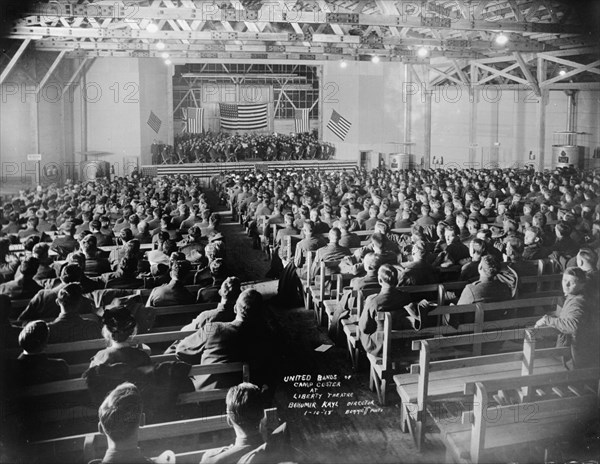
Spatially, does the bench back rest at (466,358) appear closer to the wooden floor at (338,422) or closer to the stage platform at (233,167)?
the wooden floor at (338,422)

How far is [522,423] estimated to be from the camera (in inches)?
141

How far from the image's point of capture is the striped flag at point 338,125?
25.9 m

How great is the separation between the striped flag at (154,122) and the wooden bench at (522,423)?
72.4ft

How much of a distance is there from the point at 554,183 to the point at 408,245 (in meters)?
6.51

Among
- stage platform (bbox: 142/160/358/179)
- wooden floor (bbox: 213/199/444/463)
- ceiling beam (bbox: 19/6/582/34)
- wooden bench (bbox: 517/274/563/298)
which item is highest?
ceiling beam (bbox: 19/6/582/34)

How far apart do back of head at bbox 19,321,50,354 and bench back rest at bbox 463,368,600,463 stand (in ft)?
8.18

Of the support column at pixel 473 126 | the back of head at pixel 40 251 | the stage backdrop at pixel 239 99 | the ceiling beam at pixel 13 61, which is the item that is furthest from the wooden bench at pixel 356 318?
the stage backdrop at pixel 239 99

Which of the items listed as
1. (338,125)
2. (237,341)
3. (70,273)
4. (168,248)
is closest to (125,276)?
(168,248)

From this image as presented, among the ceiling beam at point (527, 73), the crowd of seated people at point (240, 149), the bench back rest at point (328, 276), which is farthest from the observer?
the crowd of seated people at point (240, 149)

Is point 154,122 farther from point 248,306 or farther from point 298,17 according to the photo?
point 248,306

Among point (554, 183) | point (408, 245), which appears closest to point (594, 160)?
point (554, 183)

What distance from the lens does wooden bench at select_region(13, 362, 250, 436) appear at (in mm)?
3322

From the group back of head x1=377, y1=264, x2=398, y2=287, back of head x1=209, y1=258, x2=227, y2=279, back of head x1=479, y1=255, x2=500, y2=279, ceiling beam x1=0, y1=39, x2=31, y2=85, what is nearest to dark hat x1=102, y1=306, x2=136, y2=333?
back of head x1=209, y1=258, x2=227, y2=279

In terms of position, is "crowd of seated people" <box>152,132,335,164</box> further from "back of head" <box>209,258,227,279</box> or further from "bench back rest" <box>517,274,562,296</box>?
"bench back rest" <box>517,274,562,296</box>
